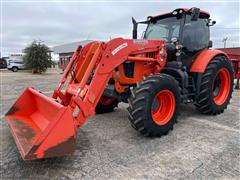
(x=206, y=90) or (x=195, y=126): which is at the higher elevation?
(x=206, y=90)

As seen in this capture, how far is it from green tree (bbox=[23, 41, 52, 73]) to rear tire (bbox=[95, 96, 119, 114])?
19.0 m

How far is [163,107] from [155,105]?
19cm

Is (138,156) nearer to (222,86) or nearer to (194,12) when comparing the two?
(194,12)

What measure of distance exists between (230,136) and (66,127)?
2915 millimetres

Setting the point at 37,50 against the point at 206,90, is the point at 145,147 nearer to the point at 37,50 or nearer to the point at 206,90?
the point at 206,90

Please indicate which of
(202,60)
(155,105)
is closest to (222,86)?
(202,60)

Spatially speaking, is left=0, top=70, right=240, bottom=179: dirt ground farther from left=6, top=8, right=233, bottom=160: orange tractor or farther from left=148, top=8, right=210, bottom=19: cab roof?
left=148, top=8, right=210, bottom=19: cab roof

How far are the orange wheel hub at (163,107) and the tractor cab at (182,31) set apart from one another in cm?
117

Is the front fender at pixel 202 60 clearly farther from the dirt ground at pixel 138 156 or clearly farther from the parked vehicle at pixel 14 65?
the parked vehicle at pixel 14 65

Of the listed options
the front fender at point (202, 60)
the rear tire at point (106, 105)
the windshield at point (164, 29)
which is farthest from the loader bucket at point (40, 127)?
the front fender at point (202, 60)

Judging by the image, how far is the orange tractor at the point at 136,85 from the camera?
9.54ft

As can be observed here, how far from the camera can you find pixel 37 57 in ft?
72.9

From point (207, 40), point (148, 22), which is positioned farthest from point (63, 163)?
point (207, 40)

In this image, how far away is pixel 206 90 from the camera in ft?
15.3
